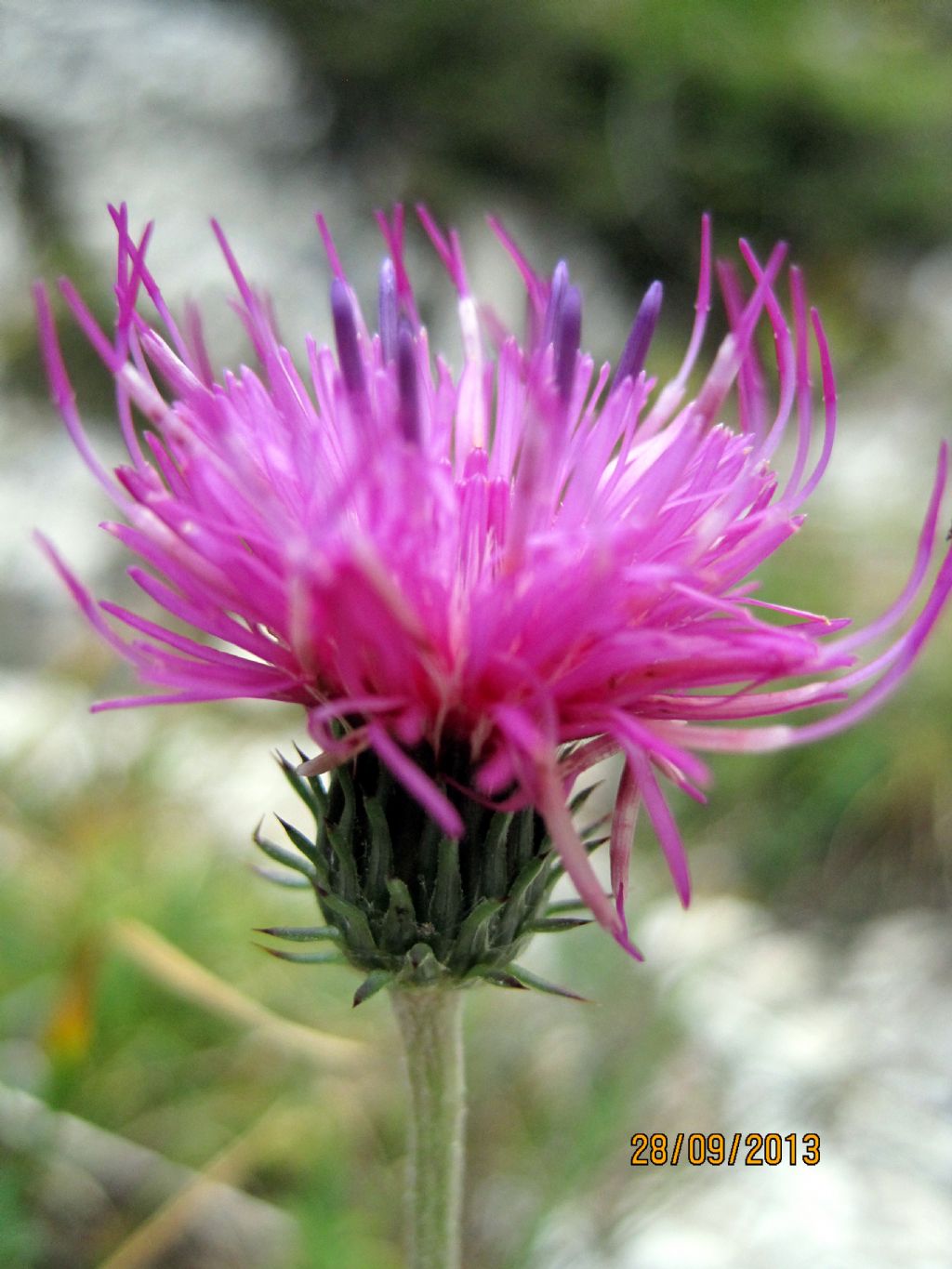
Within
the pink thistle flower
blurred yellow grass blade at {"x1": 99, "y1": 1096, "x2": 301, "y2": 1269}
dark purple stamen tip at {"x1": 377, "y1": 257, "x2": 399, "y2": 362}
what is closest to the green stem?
the pink thistle flower

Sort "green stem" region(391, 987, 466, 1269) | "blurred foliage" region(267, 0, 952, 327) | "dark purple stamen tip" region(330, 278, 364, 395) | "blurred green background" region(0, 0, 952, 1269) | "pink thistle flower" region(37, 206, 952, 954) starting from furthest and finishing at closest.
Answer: "blurred foliage" region(267, 0, 952, 327)
"blurred green background" region(0, 0, 952, 1269)
"green stem" region(391, 987, 466, 1269)
"dark purple stamen tip" region(330, 278, 364, 395)
"pink thistle flower" region(37, 206, 952, 954)

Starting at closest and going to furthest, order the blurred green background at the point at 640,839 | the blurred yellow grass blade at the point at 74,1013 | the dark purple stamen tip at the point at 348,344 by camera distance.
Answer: the dark purple stamen tip at the point at 348,344, the blurred yellow grass blade at the point at 74,1013, the blurred green background at the point at 640,839

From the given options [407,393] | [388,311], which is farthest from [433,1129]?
[388,311]

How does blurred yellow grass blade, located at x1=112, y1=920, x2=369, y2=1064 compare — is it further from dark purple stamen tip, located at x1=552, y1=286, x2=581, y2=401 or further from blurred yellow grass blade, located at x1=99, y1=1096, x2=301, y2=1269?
dark purple stamen tip, located at x1=552, y1=286, x2=581, y2=401

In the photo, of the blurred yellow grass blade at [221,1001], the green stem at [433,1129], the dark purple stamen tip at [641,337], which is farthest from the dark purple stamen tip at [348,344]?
the blurred yellow grass blade at [221,1001]

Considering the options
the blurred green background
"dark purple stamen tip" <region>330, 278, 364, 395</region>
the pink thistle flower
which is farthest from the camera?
the blurred green background

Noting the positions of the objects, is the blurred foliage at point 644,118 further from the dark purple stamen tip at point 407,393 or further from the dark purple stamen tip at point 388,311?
the dark purple stamen tip at point 407,393

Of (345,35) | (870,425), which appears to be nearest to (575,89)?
(345,35)

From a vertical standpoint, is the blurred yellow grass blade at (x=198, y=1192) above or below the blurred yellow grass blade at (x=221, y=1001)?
below
